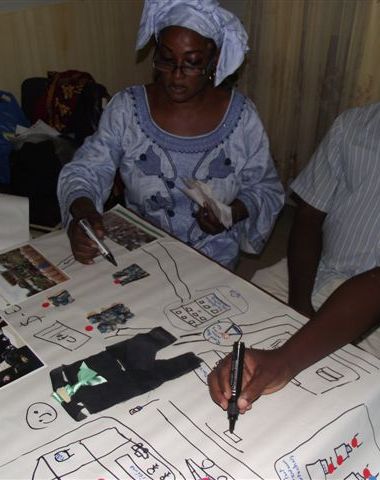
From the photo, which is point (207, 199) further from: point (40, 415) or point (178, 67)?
point (40, 415)

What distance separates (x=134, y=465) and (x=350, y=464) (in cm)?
34

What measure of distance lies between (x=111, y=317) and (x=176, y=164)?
0.64 metres

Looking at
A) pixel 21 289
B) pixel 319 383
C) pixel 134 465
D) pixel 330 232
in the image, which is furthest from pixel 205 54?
pixel 134 465

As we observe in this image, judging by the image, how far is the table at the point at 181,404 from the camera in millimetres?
772

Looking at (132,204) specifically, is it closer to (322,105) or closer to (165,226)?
(165,226)

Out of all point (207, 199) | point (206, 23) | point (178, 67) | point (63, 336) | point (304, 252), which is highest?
point (206, 23)

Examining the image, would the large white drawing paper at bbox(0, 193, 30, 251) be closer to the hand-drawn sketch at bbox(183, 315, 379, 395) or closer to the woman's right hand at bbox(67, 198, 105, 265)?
the woman's right hand at bbox(67, 198, 105, 265)

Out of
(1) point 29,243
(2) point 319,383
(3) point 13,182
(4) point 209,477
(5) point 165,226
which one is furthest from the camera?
(3) point 13,182

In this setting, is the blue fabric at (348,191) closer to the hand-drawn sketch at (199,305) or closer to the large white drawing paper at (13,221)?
the hand-drawn sketch at (199,305)

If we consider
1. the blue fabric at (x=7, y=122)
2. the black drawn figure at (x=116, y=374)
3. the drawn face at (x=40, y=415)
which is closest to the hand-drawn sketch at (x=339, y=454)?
the black drawn figure at (x=116, y=374)

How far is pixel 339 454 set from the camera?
0.80m

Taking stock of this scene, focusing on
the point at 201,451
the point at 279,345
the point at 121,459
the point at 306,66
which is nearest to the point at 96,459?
the point at 121,459

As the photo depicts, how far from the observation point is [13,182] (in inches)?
91.6

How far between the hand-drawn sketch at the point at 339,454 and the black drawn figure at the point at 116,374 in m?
0.25
